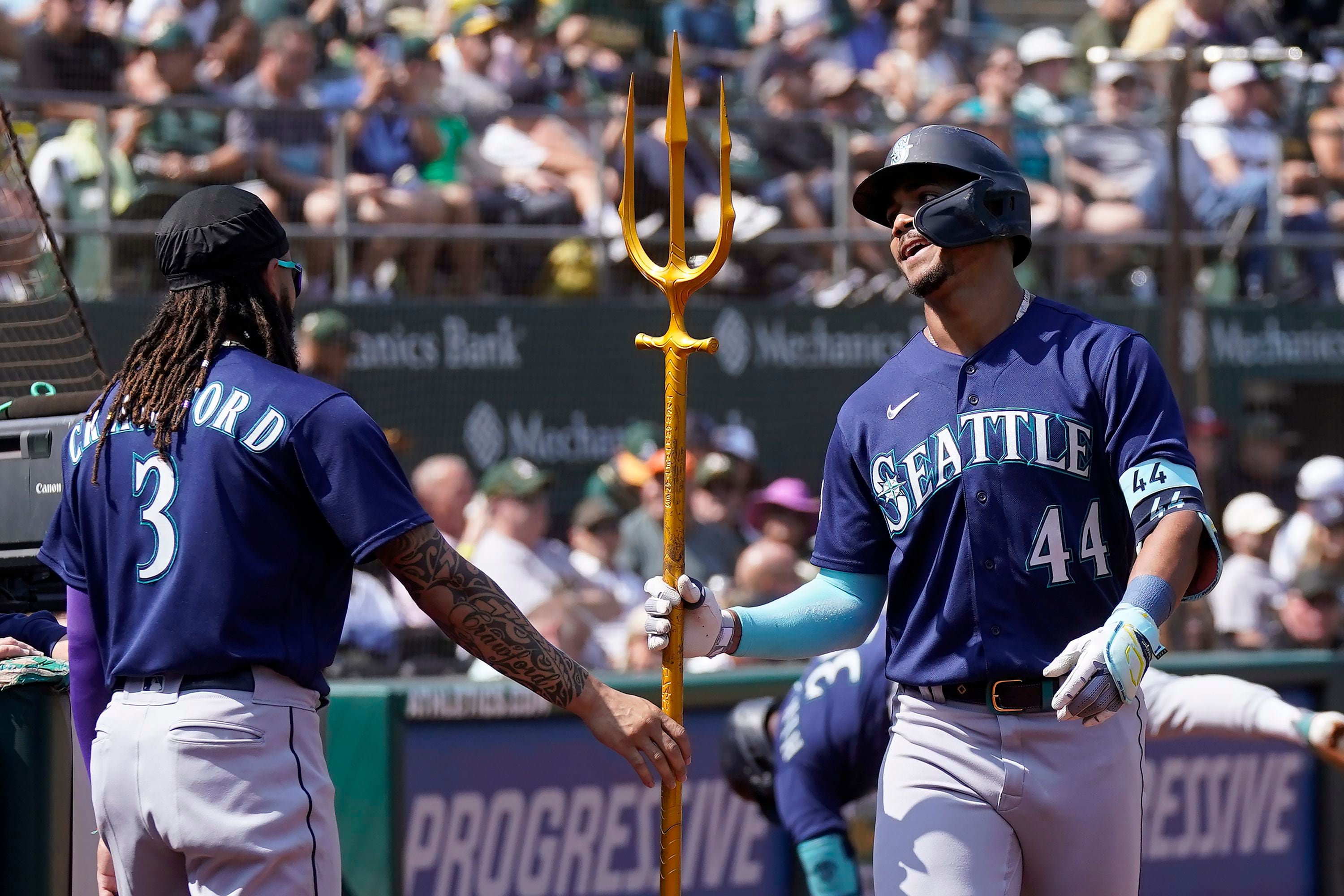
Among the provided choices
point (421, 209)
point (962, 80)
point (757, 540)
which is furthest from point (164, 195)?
point (962, 80)

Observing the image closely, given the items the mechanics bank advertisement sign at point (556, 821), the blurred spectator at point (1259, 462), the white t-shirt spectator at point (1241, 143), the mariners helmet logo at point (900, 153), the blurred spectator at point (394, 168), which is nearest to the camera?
the mariners helmet logo at point (900, 153)

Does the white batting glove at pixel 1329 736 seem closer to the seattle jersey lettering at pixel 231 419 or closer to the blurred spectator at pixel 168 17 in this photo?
the seattle jersey lettering at pixel 231 419

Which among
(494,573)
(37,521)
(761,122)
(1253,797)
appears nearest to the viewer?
(37,521)

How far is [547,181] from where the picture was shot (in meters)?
9.05

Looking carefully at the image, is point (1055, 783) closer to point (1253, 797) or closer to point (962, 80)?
point (1253, 797)

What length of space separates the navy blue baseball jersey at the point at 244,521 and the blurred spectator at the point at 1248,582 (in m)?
6.45

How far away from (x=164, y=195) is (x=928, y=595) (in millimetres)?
5734

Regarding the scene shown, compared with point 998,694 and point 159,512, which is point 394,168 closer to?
point 159,512

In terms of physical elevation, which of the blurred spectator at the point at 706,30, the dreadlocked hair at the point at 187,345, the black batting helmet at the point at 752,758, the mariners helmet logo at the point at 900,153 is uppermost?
the blurred spectator at the point at 706,30

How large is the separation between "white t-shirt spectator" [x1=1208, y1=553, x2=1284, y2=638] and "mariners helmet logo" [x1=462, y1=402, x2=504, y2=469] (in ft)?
12.1

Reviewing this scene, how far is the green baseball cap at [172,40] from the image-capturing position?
8.51 metres

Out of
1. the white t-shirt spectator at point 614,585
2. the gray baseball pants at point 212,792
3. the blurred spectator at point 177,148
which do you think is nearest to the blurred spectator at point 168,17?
the blurred spectator at point 177,148

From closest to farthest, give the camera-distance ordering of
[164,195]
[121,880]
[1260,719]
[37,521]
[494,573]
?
[121,880] < [37,521] < [1260,719] < [494,573] < [164,195]

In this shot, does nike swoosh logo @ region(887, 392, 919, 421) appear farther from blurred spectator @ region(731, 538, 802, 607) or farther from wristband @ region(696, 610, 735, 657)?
blurred spectator @ region(731, 538, 802, 607)
